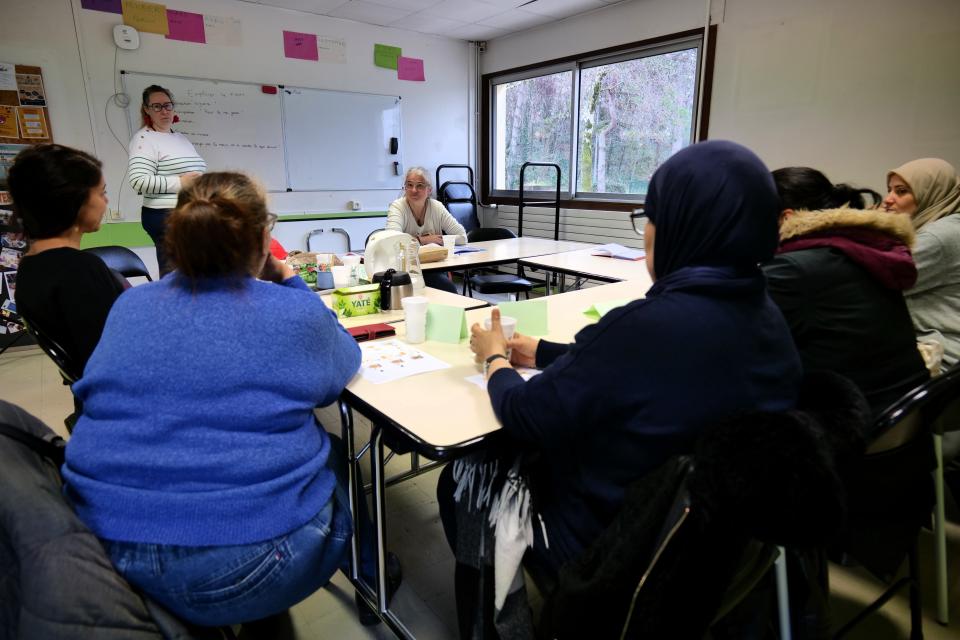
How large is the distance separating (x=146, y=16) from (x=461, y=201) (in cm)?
299

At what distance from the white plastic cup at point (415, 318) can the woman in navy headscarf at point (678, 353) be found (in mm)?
723

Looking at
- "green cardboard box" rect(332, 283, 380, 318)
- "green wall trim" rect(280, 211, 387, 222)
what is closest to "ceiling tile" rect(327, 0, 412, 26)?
"green wall trim" rect(280, 211, 387, 222)

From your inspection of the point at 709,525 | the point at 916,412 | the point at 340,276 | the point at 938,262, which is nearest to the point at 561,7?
the point at 340,276

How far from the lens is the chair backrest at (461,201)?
5.62 metres

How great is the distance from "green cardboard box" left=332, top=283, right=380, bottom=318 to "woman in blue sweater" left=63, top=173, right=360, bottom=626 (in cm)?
95

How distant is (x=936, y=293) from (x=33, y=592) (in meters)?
2.47

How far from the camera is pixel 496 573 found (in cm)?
107

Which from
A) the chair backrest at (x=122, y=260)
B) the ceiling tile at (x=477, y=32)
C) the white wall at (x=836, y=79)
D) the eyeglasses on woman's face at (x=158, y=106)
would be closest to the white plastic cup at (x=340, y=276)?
the chair backrest at (x=122, y=260)

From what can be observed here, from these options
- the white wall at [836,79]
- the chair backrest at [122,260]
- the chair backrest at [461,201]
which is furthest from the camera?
the chair backrest at [461,201]

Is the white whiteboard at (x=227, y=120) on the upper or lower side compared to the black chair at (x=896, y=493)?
upper

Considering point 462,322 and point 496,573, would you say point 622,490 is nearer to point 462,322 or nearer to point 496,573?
point 496,573

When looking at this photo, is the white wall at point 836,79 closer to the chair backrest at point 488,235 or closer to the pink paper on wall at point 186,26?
the chair backrest at point 488,235

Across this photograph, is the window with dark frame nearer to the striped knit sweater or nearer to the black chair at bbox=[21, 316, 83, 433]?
the striped knit sweater

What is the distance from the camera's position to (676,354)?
846 mm
